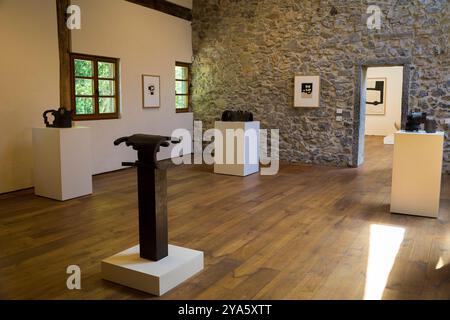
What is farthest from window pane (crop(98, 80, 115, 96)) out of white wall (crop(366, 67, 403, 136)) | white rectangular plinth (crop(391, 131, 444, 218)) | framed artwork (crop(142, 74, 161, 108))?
white wall (crop(366, 67, 403, 136))

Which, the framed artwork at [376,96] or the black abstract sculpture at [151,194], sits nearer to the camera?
the black abstract sculpture at [151,194]

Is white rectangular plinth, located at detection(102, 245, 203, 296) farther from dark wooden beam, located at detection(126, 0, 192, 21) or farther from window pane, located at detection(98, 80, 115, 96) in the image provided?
dark wooden beam, located at detection(126, 0, 192, 21)

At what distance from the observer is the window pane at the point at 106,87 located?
7.81m

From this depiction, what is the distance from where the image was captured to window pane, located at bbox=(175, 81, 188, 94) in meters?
10.1

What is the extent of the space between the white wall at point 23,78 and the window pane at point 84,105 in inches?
20.6

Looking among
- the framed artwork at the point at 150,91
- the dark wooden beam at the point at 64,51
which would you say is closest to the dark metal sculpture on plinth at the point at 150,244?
the dark wooden beam at the point at 64,51

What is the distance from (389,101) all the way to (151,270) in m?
13.4

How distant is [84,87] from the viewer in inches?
295

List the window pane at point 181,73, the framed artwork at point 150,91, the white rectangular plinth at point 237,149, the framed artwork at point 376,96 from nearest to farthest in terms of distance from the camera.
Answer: the white rectangular plinth at point 237,149
the framed artwork at point 150,91
the window pane at point 181,73
the framed artwork at point 376,96

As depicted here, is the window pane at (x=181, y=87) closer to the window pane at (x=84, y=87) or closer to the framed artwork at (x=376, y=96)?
the window pane at (x=84, y=87)

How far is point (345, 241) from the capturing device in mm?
4230

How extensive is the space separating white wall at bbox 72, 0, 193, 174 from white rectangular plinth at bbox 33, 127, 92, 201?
1.53m

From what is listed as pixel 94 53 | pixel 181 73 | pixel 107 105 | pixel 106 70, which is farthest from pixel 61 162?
pixel 181 73

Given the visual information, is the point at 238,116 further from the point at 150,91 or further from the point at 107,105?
the point at 107,105
